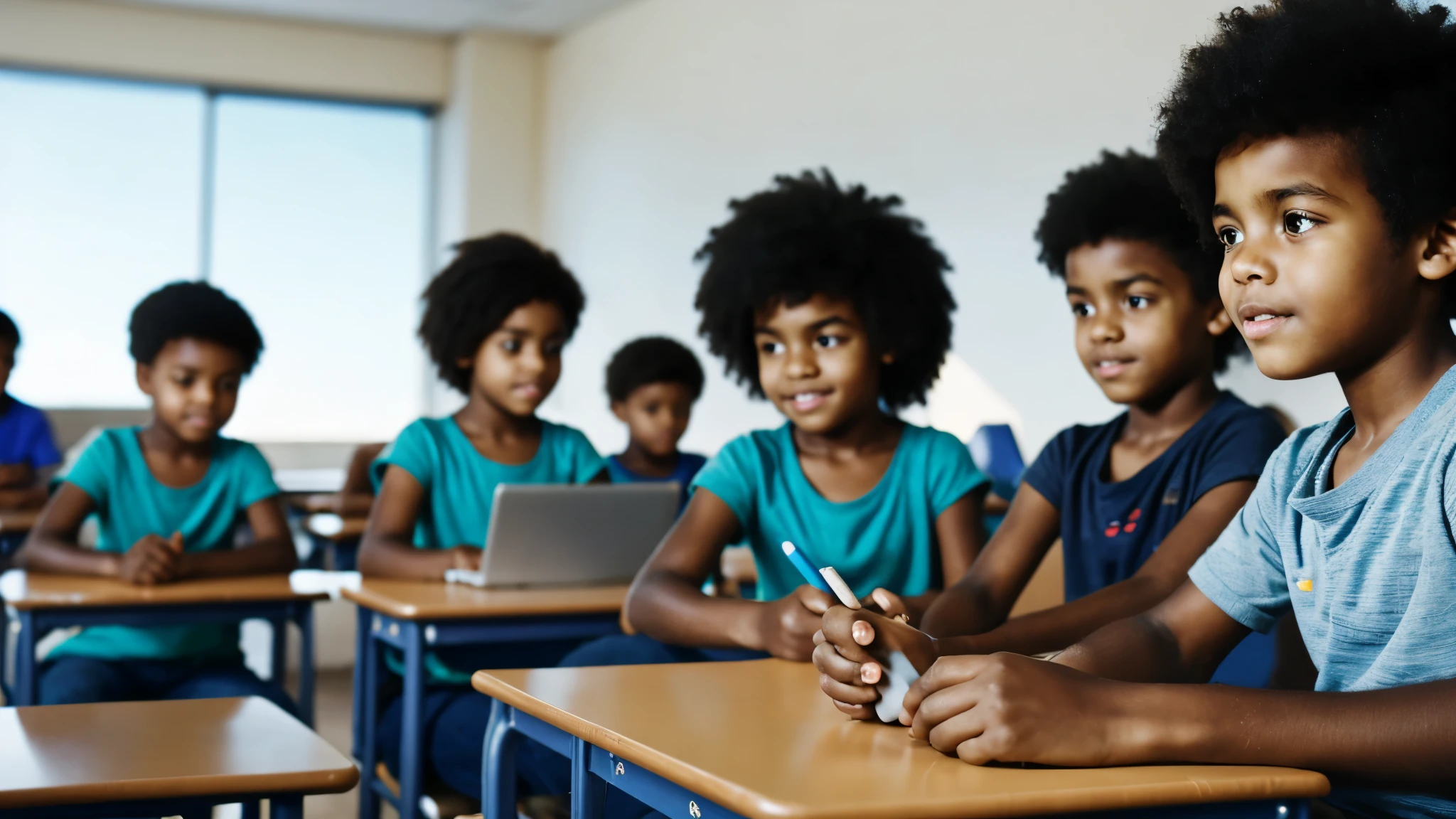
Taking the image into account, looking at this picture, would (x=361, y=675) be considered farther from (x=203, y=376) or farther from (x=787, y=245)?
(x=787, y=245)

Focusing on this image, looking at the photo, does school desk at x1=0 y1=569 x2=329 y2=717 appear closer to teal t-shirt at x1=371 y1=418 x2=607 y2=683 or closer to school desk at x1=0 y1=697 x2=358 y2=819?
teal t-shirt at x1=371 y1=418 x2=607 y2=683

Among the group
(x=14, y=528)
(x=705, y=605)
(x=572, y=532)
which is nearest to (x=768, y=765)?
(x=705, y=605)

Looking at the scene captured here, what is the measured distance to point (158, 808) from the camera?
1.21m

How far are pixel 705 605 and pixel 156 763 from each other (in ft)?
2.21

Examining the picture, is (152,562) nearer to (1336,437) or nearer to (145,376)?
(145,376)

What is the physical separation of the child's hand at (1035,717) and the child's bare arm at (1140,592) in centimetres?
47

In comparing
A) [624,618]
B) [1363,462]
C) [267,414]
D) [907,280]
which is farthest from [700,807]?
[267,414]

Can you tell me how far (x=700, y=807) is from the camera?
976 millimetres

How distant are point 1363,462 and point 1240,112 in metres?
0.31

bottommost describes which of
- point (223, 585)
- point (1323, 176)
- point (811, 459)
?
point (223, 585)

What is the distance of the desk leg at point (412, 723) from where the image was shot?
6.86 feet

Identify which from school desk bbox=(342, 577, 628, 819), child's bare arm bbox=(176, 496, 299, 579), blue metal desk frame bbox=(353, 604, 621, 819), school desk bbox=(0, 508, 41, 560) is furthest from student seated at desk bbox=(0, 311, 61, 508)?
blue metal desk frame bbox=(353, 604, 621, 819)

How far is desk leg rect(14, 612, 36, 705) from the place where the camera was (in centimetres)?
219

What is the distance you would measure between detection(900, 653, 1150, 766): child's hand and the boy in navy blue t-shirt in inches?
23.6
